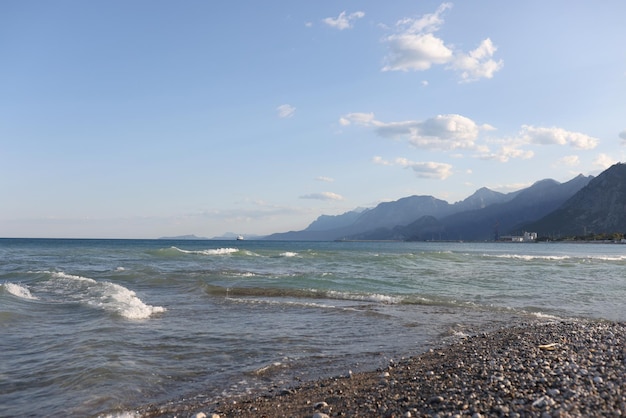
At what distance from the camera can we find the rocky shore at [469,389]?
21.5ft

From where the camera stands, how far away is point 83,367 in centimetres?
1010

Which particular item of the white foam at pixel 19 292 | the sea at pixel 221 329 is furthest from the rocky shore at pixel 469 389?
the white foam at pixel 19 292

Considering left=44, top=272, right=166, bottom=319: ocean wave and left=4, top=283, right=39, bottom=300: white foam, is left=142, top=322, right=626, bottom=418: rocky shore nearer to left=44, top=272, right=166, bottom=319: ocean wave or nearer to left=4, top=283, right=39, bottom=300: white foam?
left=44, top=272, right=166, bottom=319: ocean wave

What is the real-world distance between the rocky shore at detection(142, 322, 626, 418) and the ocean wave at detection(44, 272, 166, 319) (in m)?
9.49

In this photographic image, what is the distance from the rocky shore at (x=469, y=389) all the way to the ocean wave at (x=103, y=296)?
949cm

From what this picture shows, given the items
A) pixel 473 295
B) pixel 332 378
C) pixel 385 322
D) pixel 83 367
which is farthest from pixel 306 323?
pixel 473 295

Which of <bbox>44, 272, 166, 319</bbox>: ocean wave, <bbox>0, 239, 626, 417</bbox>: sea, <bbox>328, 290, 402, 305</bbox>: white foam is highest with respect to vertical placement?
<bbox>44, 272, 166, 319</bbox>: ocean wave

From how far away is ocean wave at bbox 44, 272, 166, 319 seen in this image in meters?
16.8

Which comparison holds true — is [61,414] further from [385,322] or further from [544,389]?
[385,322]

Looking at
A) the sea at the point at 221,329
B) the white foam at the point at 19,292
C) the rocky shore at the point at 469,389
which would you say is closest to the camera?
the rocky shore at the point at 469,389

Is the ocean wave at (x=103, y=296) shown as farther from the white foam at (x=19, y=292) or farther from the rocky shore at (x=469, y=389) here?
the rocky shore at (x=469, y=389)

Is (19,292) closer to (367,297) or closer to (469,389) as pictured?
(367,297)

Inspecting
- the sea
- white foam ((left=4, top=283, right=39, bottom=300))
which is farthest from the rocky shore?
white foam ((left=4, top=283, right=39, bottom=300))

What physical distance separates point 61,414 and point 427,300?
15731 mm
